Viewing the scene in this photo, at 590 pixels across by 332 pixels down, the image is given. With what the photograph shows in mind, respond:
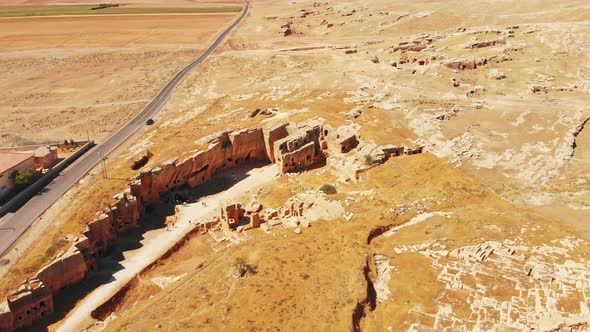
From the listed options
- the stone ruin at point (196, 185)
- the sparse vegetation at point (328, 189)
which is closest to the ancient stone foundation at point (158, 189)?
the stone ruin at point (196, 185)

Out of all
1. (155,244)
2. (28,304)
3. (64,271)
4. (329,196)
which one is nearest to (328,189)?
(329,196)

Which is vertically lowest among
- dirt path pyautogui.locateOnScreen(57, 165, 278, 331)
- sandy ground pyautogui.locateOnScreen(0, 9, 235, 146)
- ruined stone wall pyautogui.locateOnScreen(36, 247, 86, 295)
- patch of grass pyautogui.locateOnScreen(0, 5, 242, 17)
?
dirt path pyautogui.locateOnScreen(57, 165, 278, 331)

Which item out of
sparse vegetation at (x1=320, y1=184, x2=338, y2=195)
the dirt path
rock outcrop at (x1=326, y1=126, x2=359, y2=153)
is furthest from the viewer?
rock outcrop at (x1=326, y1=126, x2=359, y2=153)

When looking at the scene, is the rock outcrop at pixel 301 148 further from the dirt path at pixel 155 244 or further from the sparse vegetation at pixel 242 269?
the sparse vegetation at pixel 242 269

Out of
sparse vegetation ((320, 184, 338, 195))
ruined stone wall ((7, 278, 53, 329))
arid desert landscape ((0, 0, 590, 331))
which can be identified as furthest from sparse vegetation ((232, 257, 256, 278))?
sparse vegetation ((320, 184, 338, 195))

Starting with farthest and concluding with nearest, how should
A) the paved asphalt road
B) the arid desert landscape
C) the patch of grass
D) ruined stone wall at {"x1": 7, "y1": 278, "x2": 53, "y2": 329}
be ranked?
the patch of grass, the paved asphalt road, ruined stone wall at {"x1": 7, "y1": 278, "x2": 53, "y2": 329}, the arid desert landscape

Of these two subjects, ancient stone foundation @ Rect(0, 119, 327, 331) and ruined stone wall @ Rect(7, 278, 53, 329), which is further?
ancient stone foundation @ Rect(0, 119, 327, 331)

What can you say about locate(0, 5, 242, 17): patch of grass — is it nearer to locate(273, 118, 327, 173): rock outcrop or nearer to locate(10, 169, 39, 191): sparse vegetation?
locate(273, 118, 327, 173): rock outcrop

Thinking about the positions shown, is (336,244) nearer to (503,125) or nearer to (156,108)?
(503,125)
